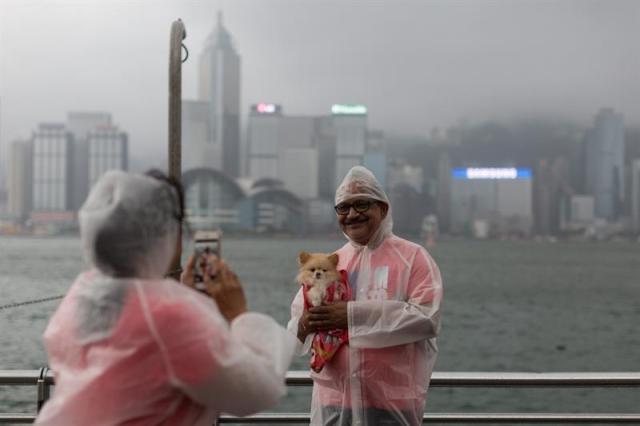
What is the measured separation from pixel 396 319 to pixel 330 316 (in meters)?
0.20

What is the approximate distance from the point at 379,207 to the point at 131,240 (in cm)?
126

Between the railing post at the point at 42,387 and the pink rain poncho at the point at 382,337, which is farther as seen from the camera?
the railing post at the point at 42,387

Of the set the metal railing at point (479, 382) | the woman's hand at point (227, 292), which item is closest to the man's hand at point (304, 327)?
the metal railing at point (479, 382)

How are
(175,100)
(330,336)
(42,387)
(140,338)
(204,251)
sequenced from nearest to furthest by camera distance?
(140,338), (204,251), (330,336), (175,100), (42,387)

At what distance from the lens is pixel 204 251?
146 cm

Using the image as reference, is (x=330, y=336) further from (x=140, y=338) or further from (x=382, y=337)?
(x=140, y=338)

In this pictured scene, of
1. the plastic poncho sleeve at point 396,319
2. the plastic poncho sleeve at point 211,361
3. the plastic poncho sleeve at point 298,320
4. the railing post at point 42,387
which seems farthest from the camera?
the railing post at point 42,387

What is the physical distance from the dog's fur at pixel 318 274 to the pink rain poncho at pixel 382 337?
0.10 m

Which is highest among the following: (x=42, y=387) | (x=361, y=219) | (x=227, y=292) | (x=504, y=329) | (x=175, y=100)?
(x=175, y=100)

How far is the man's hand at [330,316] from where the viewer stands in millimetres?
2332

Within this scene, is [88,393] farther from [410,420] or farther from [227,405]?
[410,420]

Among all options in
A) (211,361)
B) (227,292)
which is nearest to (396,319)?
(227,292)

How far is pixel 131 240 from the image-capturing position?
139 cm

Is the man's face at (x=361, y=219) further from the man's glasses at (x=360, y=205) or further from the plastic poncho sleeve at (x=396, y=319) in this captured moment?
the plastic poncho sleeve at (x=396, y=319)
